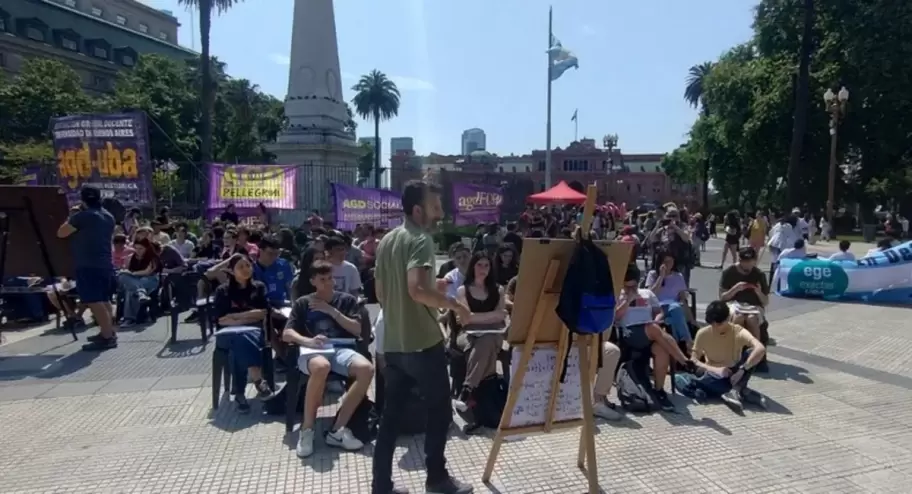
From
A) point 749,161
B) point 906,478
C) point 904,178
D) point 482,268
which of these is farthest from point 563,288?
point 904,178

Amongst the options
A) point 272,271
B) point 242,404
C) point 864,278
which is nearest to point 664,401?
point 242,404

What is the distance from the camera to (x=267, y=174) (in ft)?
51.5

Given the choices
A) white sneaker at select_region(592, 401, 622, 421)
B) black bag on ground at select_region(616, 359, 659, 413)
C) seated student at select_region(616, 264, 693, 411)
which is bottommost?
white sneaker at select_region(592, 401, 622, 421)

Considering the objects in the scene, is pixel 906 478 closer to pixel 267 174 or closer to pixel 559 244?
pixel 559 244

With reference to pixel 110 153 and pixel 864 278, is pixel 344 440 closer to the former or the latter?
pixel 864 278

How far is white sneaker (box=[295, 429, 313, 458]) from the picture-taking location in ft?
14.6

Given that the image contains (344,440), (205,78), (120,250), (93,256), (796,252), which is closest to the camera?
(344,440)

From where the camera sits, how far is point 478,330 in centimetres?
539

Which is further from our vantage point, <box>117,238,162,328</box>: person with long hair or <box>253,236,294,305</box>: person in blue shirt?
<box>117,238,162,328</box>: person with long hair

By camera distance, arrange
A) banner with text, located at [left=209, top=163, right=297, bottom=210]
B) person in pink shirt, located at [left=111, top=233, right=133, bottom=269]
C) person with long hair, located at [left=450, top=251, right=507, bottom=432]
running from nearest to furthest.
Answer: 1. person with long hair, located at [left=450, top=251, right=507, bottom=432]
2. person in pink shirt, located at [left=111, top=233, right=133, bottom=269]
3. banner with text, located at [left=209, top=163, right=297, bottom=210]

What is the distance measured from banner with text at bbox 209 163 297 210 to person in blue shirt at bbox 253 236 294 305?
30.8 ft

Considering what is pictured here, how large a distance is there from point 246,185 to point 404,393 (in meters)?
13.1

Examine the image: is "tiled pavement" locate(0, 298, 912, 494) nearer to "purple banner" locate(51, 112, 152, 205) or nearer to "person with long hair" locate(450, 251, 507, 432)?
"person with long hair" locate(450, 251, 507, 432)

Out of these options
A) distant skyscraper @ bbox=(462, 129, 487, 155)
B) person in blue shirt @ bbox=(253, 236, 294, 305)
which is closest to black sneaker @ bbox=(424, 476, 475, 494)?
person in blue shirt @ bbox=(253, 236, 294, 305)
